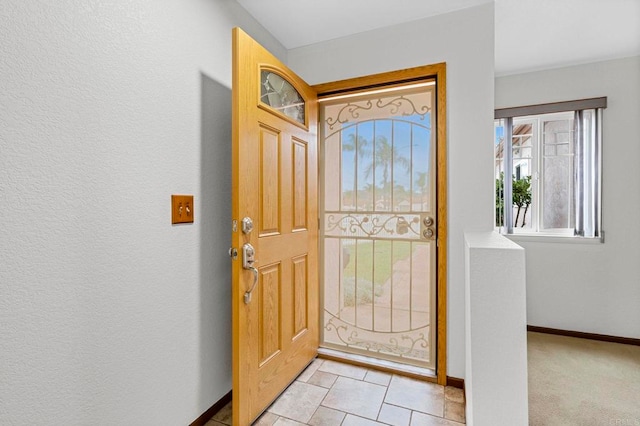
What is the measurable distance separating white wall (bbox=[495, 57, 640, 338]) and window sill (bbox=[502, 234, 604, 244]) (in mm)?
37

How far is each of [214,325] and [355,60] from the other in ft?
6.66

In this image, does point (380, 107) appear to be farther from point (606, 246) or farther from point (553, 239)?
point (606, 246)

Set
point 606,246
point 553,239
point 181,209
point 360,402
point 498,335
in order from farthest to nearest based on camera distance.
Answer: point 553,239, point 606,246, point 360,402, point 181,209, point 498,335

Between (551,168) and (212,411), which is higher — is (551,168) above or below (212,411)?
above

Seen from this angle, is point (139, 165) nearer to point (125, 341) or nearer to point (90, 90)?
point (90, 90)

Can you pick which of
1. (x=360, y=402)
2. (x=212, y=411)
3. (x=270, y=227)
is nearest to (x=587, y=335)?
(x=360, y=402)

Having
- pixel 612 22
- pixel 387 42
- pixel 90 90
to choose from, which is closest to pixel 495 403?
pixel 90 90

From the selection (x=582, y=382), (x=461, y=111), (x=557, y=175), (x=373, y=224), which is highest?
(x=461, y=111)

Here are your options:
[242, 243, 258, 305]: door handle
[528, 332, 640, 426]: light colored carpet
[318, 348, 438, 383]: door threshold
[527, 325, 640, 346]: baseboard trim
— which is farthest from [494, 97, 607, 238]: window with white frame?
[242, 243, 258, 305]: door handle

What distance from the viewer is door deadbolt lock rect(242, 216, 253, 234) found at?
1.55 m

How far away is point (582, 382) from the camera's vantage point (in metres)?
2.10

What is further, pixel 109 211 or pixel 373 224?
pixel 373 224

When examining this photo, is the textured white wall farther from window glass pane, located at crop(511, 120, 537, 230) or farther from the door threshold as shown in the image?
window glass pane, located at crop(511, 120, 537, 230)

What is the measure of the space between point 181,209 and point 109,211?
342 millimetres
